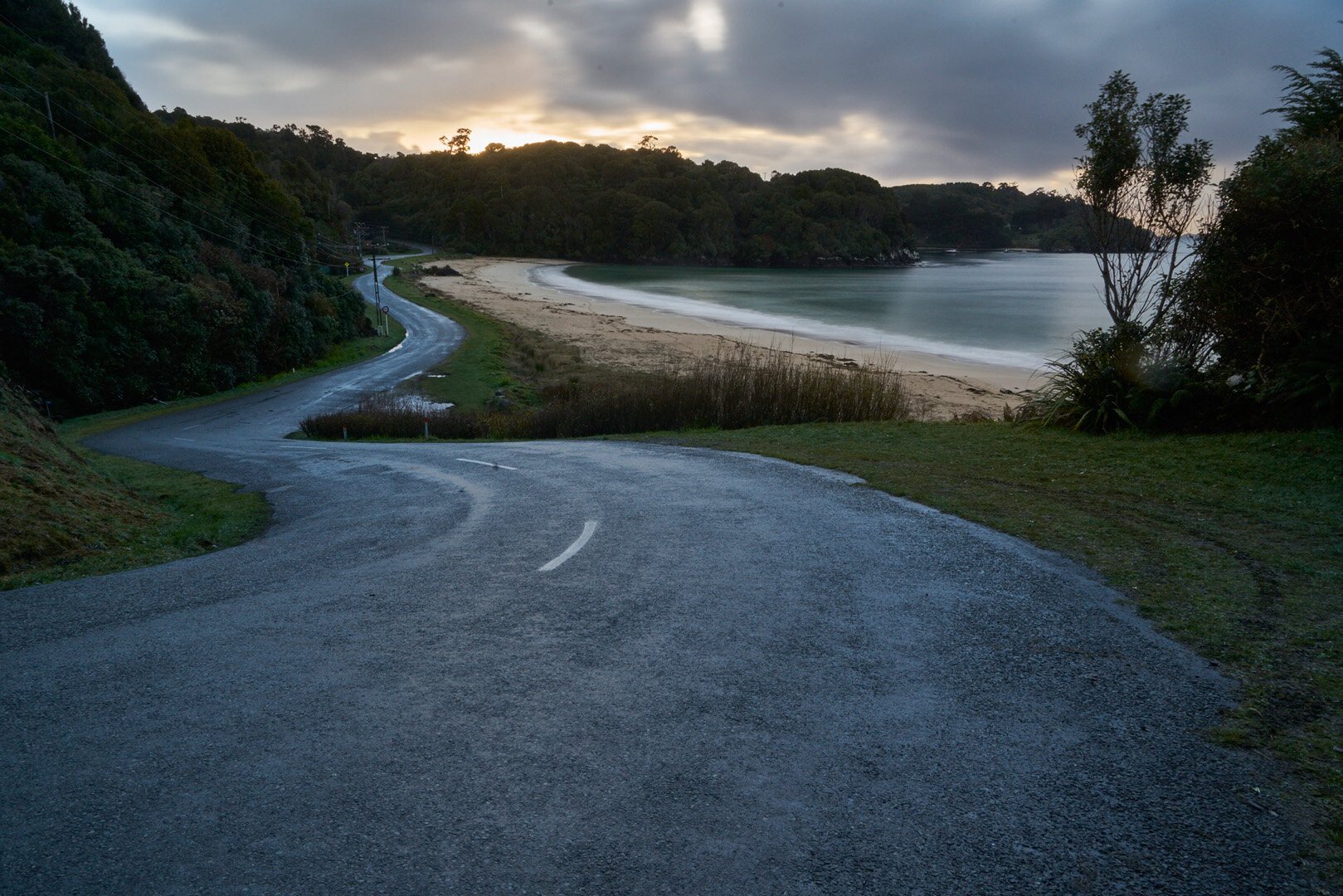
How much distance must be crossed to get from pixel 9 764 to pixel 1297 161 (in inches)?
628

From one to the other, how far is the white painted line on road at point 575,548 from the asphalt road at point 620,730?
0.08 m

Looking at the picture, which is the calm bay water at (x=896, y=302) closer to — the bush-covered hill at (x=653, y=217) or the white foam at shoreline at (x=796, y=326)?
the white foam at shoreline at (x=796, y=326)

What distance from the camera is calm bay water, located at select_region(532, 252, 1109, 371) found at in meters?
55.1

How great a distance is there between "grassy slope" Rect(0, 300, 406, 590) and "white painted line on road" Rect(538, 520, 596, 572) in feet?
15.7

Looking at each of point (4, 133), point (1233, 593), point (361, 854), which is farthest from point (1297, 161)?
point (4, 133)

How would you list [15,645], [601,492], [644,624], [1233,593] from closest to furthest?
[15,645] < [644,624] < [1233,593] < [601,492]

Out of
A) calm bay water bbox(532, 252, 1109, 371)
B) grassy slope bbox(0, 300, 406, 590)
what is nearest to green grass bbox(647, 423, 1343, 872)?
grassy slope bbox(0, 300, 406, 590)

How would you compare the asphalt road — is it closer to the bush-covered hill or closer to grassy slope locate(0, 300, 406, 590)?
grassy slope locate(0, 300, 406, 590)

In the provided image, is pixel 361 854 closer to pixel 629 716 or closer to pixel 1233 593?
pixel 629 716

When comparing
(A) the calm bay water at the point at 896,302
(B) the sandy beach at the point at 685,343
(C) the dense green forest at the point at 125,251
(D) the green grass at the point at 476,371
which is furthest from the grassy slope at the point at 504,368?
(A) the calm bay water at the point at 896,302

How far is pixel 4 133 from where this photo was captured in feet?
106

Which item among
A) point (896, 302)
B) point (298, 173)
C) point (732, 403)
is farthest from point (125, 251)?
point (298, 173)

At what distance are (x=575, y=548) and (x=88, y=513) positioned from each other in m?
7.19

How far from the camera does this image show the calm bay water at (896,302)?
5512 cm
